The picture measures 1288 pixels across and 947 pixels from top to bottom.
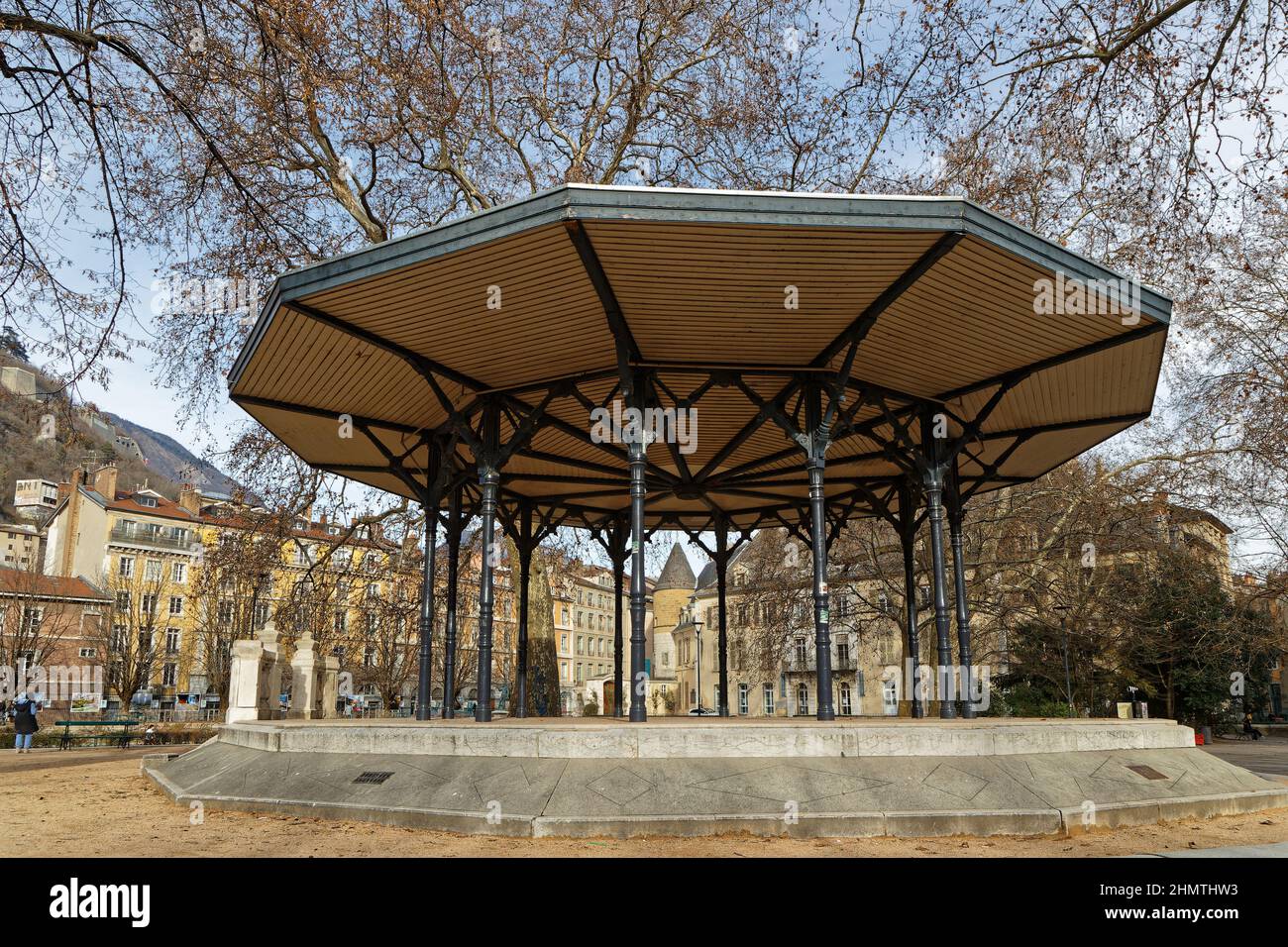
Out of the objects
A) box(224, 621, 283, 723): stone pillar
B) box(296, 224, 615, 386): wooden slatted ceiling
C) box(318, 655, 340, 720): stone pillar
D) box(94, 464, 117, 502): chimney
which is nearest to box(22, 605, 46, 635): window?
box(94, 464, 117, 502): chimney

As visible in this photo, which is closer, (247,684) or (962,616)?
(962,616)

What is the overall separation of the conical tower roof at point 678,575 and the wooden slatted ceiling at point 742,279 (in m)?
90.3

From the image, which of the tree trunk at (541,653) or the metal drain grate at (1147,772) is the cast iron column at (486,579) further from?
the tree trunk at (541,653)

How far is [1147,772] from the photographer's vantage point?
12.0m

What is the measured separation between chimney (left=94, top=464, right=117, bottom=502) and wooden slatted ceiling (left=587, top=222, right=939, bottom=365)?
74281 mm

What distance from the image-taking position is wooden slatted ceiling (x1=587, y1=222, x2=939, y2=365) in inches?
396

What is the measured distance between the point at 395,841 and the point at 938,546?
10646 millimetres

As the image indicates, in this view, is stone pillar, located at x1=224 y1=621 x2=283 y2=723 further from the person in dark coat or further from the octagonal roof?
the person in dark coat

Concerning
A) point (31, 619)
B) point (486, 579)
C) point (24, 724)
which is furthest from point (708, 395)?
point (31, 619)

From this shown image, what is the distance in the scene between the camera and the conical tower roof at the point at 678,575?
340ft

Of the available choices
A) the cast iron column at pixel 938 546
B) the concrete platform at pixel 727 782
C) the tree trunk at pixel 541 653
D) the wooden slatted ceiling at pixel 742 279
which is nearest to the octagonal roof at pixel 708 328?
the wooden slatted ceiling at pixel 742 279

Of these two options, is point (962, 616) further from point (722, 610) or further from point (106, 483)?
point (106, 483)

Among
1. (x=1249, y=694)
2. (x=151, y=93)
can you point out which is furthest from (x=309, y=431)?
(x=1249, y=694)

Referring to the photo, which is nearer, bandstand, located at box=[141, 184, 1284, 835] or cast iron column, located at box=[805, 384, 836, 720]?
bandstand, located at box=[141, 184, 1284, 835]
